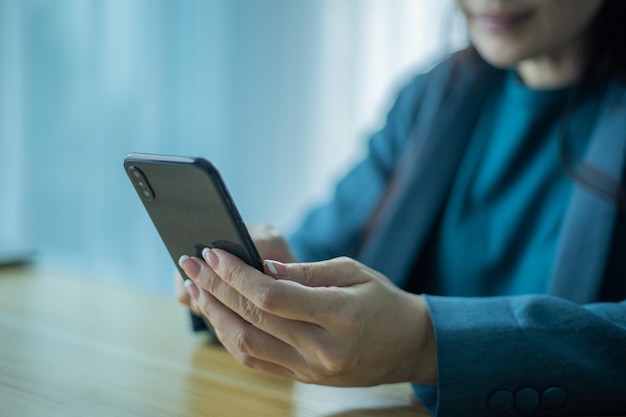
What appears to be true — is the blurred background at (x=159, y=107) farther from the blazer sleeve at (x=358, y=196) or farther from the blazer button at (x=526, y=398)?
the blazer button at (x=526, y=398)

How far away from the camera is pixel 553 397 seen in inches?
27.2

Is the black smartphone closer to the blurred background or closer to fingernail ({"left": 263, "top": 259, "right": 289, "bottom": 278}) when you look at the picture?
fingernail ({"left": 263, "top": 259, "right": 289, "bottom": 278})

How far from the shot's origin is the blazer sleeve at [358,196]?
1229mm

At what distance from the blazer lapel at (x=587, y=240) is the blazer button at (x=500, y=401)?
30 centimetres

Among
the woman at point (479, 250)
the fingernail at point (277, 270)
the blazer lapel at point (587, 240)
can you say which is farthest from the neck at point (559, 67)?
the fingernail at point (277, 270)

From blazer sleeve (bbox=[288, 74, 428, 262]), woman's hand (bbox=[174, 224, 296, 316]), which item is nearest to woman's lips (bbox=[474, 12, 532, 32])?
blazer sleeve (bbox=[288, 74, 428, 262])

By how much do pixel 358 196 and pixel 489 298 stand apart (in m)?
0.54

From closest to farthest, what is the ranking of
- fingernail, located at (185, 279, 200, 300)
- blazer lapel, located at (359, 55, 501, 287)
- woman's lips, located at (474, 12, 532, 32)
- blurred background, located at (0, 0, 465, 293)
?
1. fingernail, located at (185, 279, 200, 300)
2. woman's lips, located at (474, 12, 532, 32)
3. blazer lapel, located at (359, 55, 501, 287)
4. blurred background, located at (0, 0, 465, 293)

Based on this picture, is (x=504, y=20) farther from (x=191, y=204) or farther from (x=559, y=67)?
(x=191, y=204)

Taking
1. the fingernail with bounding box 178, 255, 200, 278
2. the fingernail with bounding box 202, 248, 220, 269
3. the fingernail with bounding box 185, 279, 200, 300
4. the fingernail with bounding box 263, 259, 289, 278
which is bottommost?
the fingernail with bounding box 185, 279, 200, 300

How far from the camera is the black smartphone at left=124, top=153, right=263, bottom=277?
60 cm

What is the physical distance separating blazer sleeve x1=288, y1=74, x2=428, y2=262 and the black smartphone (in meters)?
0.55

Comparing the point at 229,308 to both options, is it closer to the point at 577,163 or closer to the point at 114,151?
the point at 577,163

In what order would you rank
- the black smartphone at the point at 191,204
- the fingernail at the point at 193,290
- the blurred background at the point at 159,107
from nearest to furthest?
the black smartphone at the point at 191,204 → the fingernail at the point at 193,290 → the blurred background at the point at 159,107
